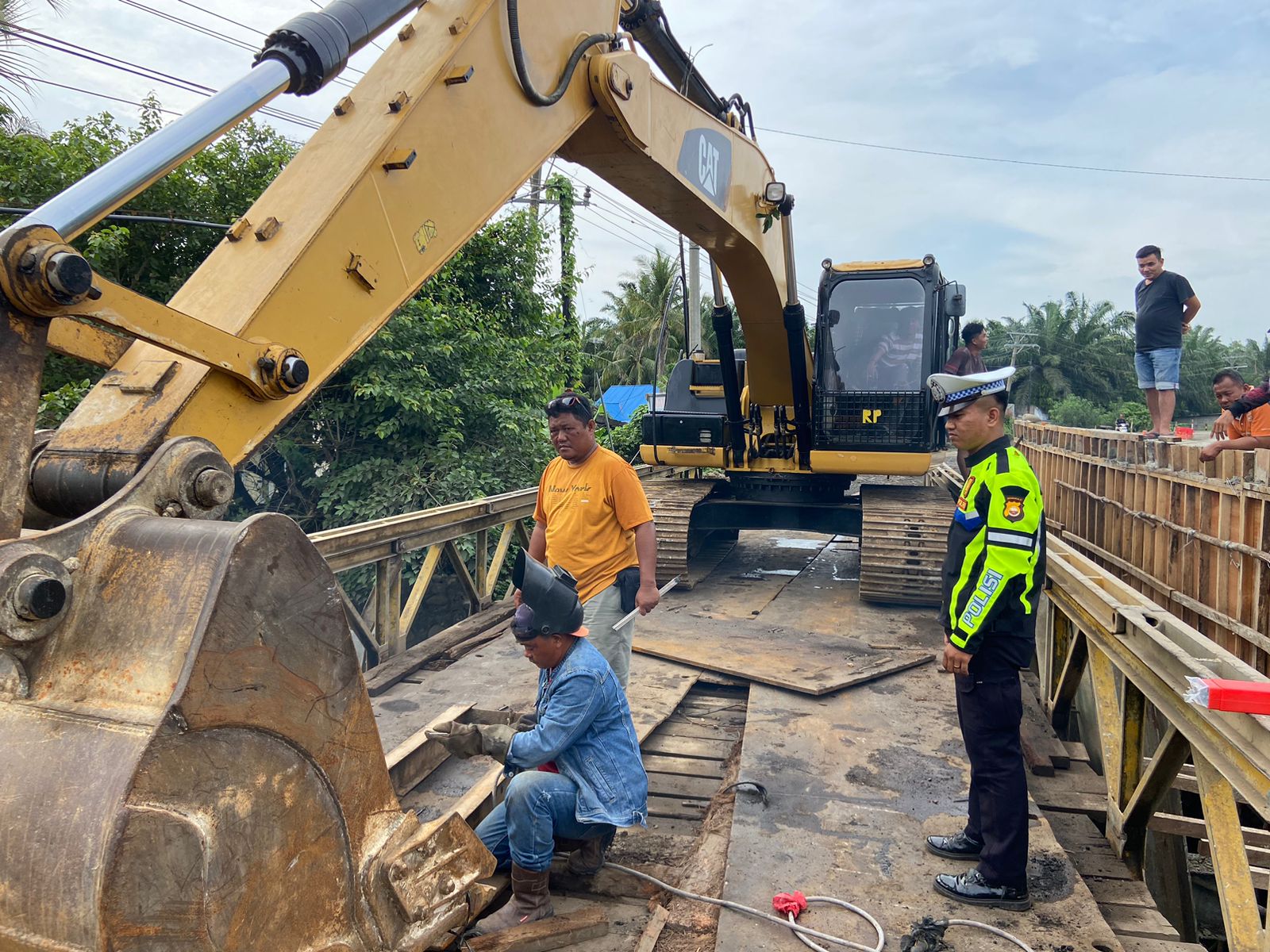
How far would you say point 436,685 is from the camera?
17.3 ft

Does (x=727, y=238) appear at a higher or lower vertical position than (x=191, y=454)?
higher

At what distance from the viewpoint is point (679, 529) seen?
7812 mm

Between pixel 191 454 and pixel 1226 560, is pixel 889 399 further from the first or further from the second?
pixel 191 454

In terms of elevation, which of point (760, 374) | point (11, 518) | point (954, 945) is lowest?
point (954, 945)

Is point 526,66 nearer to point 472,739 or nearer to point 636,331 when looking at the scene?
point 472,739

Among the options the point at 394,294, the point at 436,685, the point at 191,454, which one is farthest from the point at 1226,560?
the point at 191,454

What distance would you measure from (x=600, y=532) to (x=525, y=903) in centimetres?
169

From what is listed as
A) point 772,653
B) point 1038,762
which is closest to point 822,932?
point 1038,762

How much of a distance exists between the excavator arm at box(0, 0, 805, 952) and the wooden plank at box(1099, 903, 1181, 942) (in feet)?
7.25

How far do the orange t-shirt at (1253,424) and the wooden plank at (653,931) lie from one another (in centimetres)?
558

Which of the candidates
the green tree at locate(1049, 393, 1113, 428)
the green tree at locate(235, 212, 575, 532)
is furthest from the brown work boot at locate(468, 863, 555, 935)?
the green tree at locate(1049, 393, 1113, 428)

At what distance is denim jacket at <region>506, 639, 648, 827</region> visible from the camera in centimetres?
298

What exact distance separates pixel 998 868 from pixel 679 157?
360 cm

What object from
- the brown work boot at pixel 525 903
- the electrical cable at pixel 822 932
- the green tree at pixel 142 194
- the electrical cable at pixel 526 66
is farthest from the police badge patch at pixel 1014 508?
the green tree at pixel 142 194
